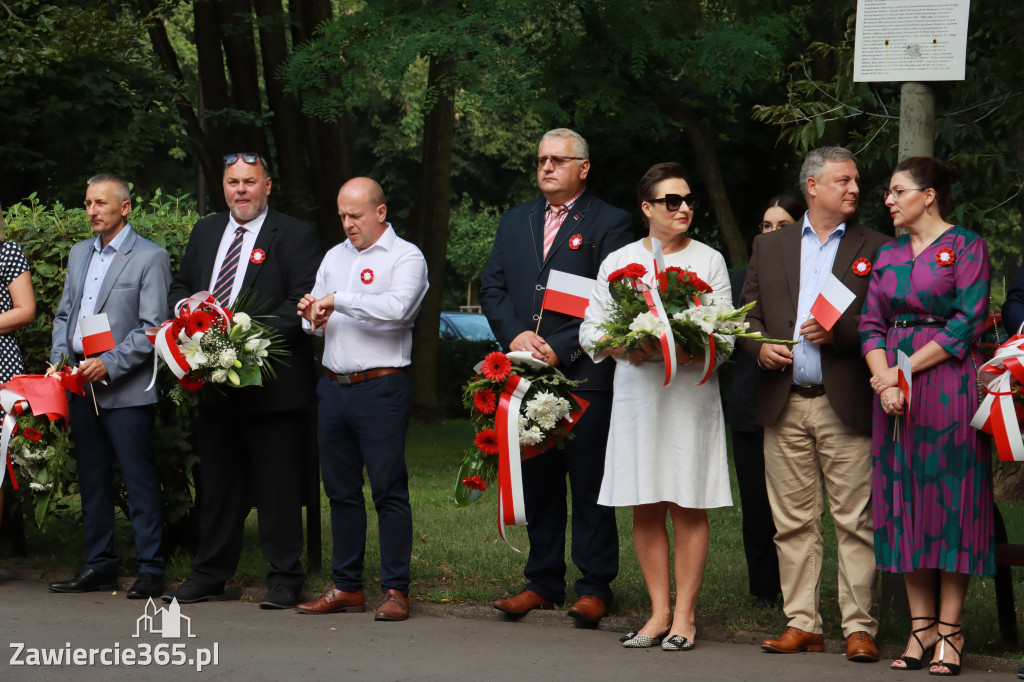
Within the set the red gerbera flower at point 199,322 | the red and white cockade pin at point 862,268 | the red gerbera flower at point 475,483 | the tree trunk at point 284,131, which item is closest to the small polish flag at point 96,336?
the red gerbera flower at point 199,322

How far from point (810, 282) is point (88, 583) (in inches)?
177

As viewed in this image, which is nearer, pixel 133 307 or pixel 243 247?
pixel 243 247

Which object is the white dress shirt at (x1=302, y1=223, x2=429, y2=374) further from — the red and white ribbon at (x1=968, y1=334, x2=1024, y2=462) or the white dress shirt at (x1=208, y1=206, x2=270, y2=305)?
the red and white ribbon at (x1=968, y1=334, x2=1024, y2=462)

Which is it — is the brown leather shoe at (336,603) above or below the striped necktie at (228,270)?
below

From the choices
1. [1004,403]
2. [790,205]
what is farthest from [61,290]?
[1004,403]

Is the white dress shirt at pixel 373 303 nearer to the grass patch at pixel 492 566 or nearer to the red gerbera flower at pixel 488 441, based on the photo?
the red gerbera flower at pixel 488 441

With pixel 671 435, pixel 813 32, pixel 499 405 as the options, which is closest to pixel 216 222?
pixel 499 405

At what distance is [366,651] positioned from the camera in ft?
19.5

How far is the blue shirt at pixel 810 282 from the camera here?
19.6ft

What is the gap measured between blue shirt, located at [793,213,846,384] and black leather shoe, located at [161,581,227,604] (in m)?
3.52

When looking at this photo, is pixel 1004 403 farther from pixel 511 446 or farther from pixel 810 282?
pixel 511 446

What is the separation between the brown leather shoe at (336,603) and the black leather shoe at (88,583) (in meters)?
1.33

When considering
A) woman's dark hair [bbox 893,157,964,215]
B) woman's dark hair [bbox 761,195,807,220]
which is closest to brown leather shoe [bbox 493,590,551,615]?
woman's dark hair [bbox 761,195,807,220]

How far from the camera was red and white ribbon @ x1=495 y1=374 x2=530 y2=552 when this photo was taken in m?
6.26
